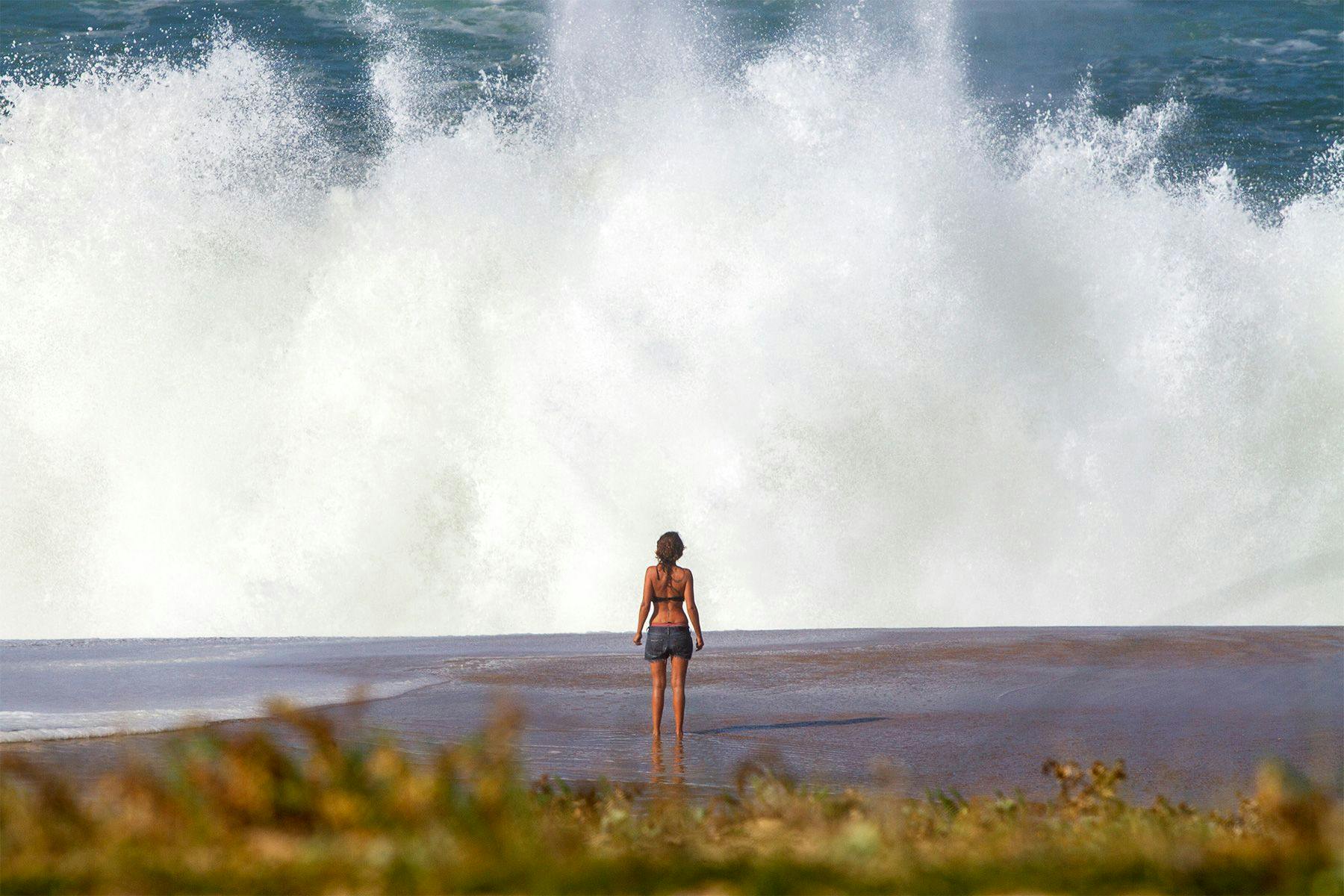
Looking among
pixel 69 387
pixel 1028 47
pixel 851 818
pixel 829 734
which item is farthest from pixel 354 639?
pixel 1028 47

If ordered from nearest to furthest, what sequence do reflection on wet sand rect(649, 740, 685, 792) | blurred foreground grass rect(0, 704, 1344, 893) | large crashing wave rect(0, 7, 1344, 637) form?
blurred foreground grass rect(0, 704, 1344, 893) → reflection on wet sand rect(649, 740, 685, 792) → large crashing wave rect(0, 7, 1344, 637)

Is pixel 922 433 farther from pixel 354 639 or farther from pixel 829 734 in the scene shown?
pixel 829 734

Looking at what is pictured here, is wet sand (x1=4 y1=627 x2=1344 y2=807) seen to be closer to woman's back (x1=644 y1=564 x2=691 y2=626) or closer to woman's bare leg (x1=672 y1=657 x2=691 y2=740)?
woman's bare leg (x1=672 y1=657 x2=691 y2=740)

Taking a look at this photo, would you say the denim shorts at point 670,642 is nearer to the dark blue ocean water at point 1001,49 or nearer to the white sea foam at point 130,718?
the white sea foam at point 130,718

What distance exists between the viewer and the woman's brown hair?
989 centimetres

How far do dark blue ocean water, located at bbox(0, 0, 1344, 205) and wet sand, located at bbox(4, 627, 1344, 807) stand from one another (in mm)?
14696

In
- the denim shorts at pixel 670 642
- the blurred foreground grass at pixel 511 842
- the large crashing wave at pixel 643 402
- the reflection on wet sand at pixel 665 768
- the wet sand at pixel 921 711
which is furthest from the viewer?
the large crashing wave at pixel 643 402

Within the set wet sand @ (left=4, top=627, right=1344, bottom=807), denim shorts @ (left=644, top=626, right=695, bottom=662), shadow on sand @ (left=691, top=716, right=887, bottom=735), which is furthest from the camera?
shadow on sand @ (left=691, top=716, right=887, bottom=735)

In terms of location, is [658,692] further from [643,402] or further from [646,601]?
[643,402]

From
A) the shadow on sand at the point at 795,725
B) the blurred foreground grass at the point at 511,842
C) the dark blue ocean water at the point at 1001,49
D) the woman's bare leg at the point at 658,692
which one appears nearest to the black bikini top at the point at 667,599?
the woman's bare leg at the point at 658,692

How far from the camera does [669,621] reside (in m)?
10.1

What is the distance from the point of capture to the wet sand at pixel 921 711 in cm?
860

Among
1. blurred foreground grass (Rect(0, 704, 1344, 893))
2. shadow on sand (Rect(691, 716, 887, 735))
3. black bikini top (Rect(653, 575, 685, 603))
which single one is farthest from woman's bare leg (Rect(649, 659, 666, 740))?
blurred foreground grass (Rect(0, 704, 1344, 893))

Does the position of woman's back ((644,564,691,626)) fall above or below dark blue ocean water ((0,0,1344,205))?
below
